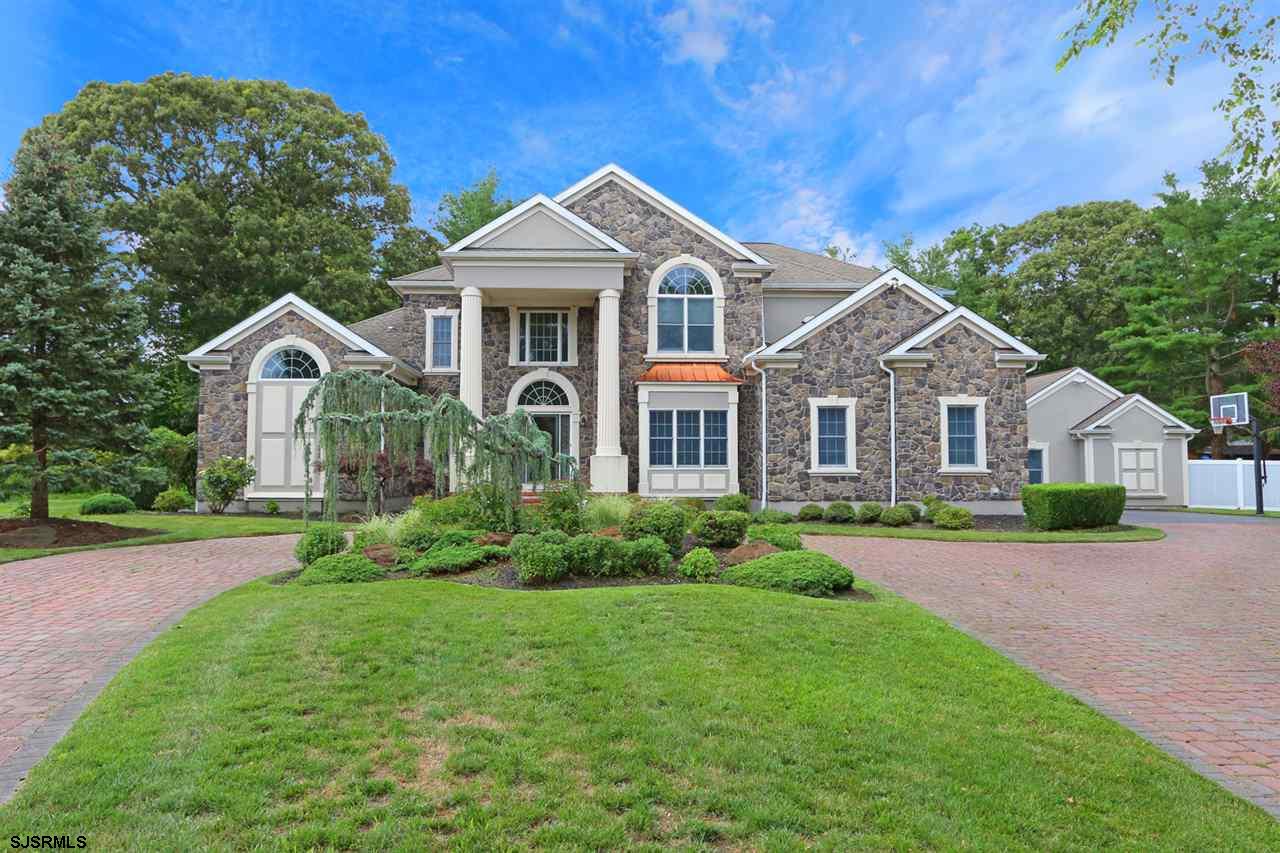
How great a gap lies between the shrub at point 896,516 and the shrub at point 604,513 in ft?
25.2

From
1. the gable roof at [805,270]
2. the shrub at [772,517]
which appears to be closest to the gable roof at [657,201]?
the gable roof at [805,270]

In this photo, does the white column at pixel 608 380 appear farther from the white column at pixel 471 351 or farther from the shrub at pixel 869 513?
the shrub at pixel 869 513

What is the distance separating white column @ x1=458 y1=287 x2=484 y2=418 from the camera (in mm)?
18359

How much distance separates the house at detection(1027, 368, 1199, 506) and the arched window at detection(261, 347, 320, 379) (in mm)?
23262

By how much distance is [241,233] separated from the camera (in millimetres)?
26891

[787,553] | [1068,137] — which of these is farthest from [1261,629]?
[1068,137]

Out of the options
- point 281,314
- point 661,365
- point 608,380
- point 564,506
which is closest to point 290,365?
point 281,314

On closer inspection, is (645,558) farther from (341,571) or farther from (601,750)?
(601,750)

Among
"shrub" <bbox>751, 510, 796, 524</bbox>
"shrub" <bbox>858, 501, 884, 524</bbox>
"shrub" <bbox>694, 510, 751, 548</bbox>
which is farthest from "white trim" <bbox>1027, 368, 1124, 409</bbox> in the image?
"shrub" <bbox>694, 510, 751, 548</bbox>

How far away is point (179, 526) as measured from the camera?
1504 centimetres

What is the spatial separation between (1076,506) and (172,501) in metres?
23.2

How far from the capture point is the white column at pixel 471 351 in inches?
723

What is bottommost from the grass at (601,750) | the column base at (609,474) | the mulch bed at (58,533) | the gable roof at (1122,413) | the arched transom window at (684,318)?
the grass at (601,750)

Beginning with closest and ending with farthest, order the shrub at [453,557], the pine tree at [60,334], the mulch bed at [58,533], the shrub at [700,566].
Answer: the shrub at [700,566] < the shrub at [453,557] < the mulch bed at [58,533] < the pine tree at [60,334]
